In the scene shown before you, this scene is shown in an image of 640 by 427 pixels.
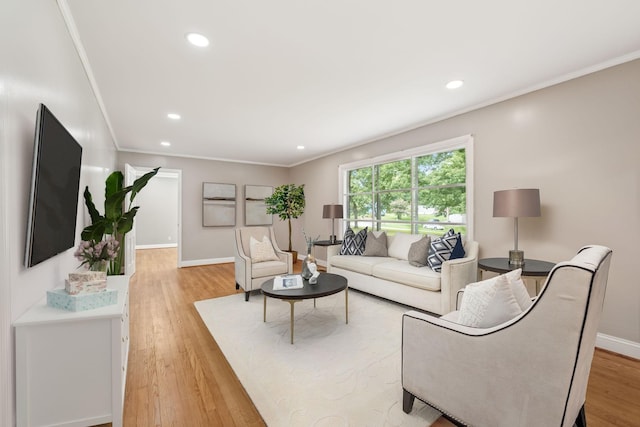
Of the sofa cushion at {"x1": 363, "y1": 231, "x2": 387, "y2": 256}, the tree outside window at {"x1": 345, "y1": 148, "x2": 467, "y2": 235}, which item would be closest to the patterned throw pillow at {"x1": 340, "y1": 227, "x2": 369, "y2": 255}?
the sofa cushion at {"x1": 363, "y1": 231, "x2": 387, "y2": 256}

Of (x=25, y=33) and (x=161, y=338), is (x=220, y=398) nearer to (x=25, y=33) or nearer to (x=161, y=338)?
(x=161, y=338)

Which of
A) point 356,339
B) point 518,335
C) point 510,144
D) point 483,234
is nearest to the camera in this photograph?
point 518,335

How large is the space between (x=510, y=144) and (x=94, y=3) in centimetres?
391

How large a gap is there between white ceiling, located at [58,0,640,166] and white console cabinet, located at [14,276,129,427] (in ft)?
6.27

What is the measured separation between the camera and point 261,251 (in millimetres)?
4145

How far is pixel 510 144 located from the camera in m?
3.21

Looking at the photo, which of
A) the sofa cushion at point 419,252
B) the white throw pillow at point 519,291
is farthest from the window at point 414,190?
the white throw pillow at point 519,291

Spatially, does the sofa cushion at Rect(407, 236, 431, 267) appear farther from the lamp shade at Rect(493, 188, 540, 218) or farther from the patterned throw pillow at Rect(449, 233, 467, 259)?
the lamp shade at Rect(493, 188, 540, 218)

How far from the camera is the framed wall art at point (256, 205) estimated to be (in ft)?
23.2

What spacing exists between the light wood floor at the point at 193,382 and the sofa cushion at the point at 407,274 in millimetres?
1379

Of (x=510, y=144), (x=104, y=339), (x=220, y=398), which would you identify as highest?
(x=510, y=144)

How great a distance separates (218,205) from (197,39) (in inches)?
193

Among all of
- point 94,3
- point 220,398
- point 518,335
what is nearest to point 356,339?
point 220,398

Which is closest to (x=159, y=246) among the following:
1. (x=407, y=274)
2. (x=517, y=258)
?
(x=407, y=274)
